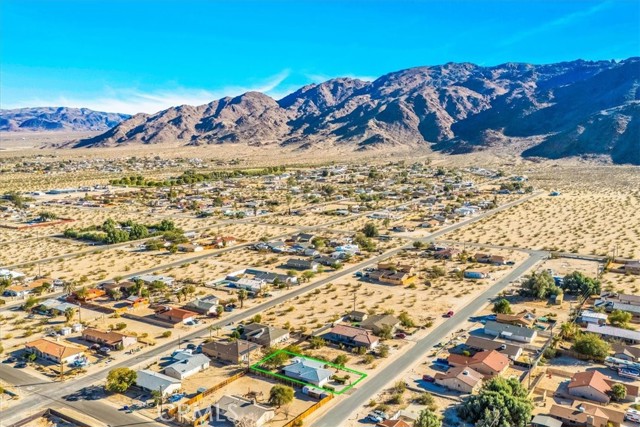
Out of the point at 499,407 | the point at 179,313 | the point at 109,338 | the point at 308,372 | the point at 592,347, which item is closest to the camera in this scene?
the point at 499,407

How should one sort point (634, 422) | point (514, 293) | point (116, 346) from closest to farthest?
point (634, 422)
point (116, 346)
point (514, 293)

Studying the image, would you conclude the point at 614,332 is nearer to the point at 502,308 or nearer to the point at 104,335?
the point at 502,308

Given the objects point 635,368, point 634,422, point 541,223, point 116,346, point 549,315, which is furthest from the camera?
point 541,223

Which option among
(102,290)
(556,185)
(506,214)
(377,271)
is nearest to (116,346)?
(102,290)

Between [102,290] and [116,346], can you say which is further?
[102,290]

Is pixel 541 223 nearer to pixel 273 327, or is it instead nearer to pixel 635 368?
pixel 635 368

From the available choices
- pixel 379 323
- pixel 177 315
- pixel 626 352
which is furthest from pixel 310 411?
pixel 626 352

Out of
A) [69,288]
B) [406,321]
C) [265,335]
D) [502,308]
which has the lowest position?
[406,321]
